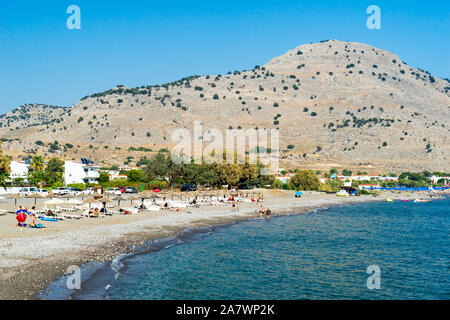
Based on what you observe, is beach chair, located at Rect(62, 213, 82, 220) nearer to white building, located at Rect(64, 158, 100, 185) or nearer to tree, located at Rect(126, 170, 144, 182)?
tree, located at Rect(126, 170, 144, 182)

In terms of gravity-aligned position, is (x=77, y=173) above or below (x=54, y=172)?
below

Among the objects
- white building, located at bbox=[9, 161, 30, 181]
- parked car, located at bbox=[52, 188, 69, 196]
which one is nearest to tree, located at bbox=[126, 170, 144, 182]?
parked car, located at bbox=[52, 188, 69, 196]

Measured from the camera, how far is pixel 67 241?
3206 centimetres

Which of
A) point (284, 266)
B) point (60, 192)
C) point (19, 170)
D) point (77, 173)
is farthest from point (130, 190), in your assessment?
point (284, 266)

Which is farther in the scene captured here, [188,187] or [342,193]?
[342,193]

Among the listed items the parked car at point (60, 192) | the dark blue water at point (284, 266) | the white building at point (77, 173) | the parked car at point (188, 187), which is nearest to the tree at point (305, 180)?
the parked car at point (188, 187)

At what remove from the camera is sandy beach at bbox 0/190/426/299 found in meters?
22.4

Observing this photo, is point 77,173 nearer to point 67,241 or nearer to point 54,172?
point 54,172

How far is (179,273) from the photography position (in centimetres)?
2745

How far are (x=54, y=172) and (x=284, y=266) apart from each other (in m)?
72.3

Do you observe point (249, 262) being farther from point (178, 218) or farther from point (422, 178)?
point (422, 178)
